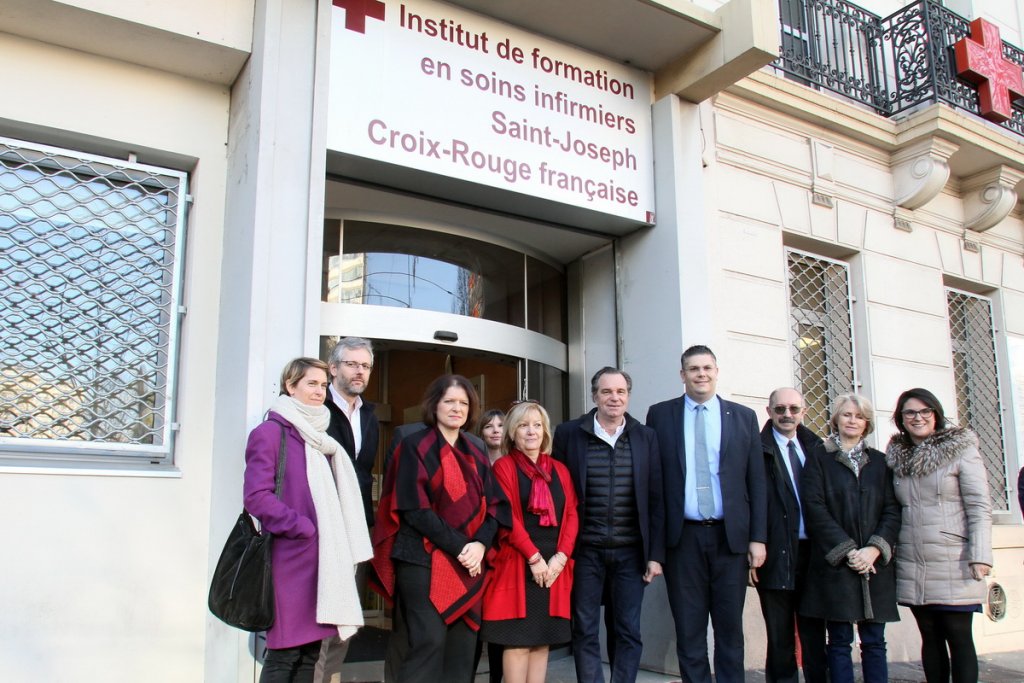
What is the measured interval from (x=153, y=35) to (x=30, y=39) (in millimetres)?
681

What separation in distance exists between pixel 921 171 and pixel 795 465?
4.26m

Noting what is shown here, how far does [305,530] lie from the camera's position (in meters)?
3.42

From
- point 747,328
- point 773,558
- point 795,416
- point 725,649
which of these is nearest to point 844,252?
point 747,328

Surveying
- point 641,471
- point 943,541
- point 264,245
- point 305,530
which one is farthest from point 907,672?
point 264,245

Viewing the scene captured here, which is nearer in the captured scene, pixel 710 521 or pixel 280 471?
pixel 280 471

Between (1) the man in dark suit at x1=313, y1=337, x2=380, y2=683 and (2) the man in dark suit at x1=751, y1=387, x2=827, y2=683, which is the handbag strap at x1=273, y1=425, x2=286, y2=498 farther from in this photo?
(2) the man in dark suit at x1=751, y1=387, x2=827, y2=683

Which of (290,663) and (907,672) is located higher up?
(290,663)

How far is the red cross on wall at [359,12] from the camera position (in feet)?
16.4

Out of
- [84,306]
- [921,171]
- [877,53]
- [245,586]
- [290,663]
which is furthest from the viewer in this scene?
[877,53]

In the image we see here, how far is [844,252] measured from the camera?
745cm

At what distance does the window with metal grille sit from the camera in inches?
175

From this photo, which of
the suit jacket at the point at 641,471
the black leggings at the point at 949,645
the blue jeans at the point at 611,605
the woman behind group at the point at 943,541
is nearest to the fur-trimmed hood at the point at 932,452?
the woman behind group at the point at 943,541

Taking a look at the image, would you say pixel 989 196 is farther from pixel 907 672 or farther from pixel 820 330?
pixel 907 672

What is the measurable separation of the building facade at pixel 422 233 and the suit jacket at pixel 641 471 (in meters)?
1.31
